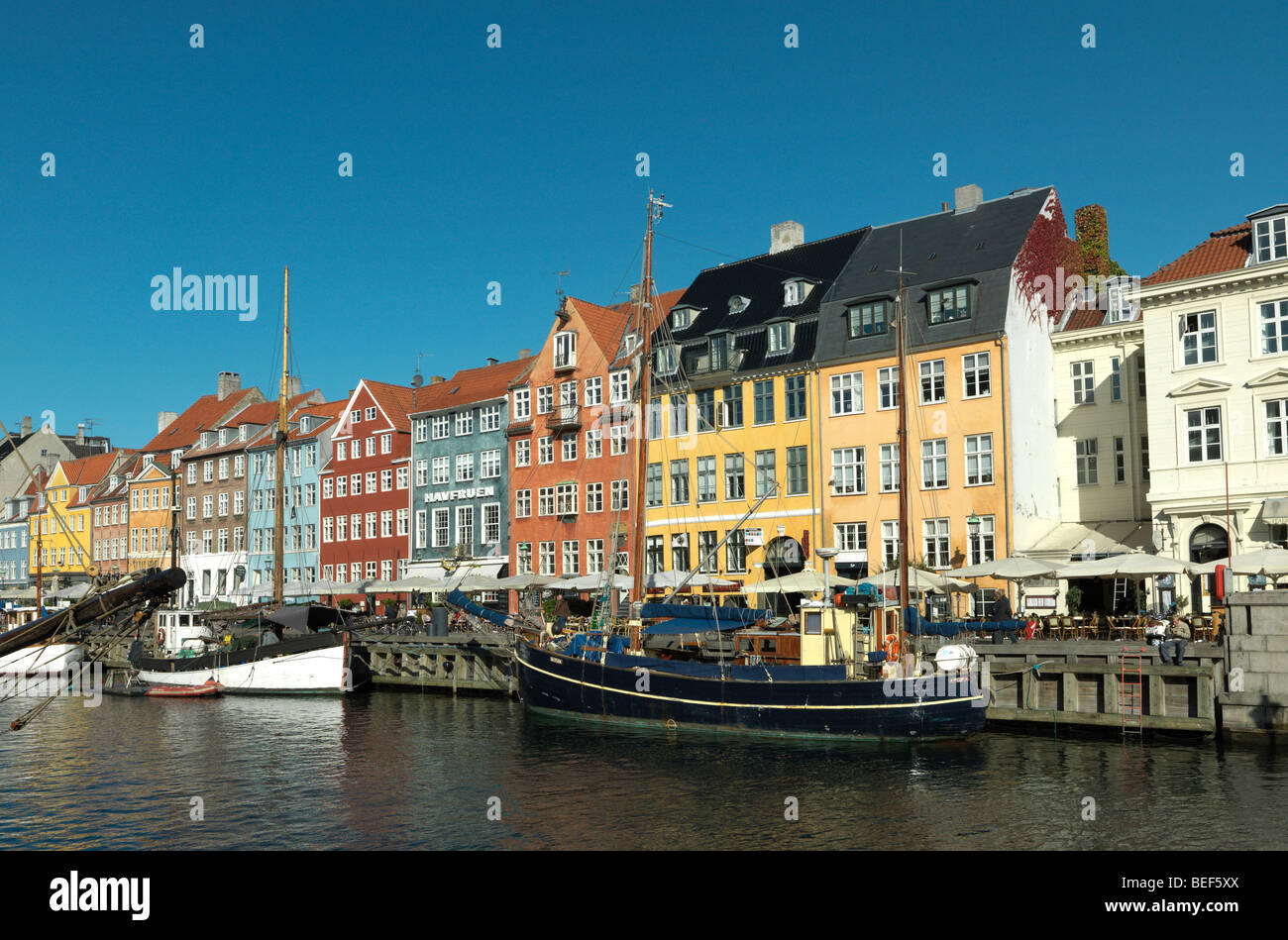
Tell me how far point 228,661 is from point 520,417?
73.5ft

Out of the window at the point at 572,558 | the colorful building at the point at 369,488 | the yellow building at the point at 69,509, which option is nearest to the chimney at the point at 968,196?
the window at the point at 572,558

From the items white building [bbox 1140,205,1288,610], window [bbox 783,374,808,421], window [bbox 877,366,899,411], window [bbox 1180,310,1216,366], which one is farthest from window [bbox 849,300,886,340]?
window [bbox 1180,310,1216,366]

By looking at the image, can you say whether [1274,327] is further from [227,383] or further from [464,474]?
[227,383]

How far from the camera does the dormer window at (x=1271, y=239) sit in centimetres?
3903

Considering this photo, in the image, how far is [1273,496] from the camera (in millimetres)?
38219

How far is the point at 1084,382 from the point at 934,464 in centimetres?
683

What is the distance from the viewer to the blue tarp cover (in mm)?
37844

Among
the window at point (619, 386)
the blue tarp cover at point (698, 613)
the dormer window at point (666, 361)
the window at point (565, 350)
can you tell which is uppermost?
the window at point (565, 350)

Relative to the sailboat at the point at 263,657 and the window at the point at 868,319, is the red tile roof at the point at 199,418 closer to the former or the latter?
the sailboat at the point at 263,657

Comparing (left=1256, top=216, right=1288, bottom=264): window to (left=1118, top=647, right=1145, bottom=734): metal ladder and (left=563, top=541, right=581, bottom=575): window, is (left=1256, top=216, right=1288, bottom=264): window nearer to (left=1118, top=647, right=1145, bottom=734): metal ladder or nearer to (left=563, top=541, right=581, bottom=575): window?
(left=1118, top=647, right=1145, bottom=734): metal ladder

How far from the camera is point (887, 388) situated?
49938 mm

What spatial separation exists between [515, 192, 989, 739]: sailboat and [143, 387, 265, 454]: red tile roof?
2580 inches

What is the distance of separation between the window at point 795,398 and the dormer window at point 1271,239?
63.6 feet
